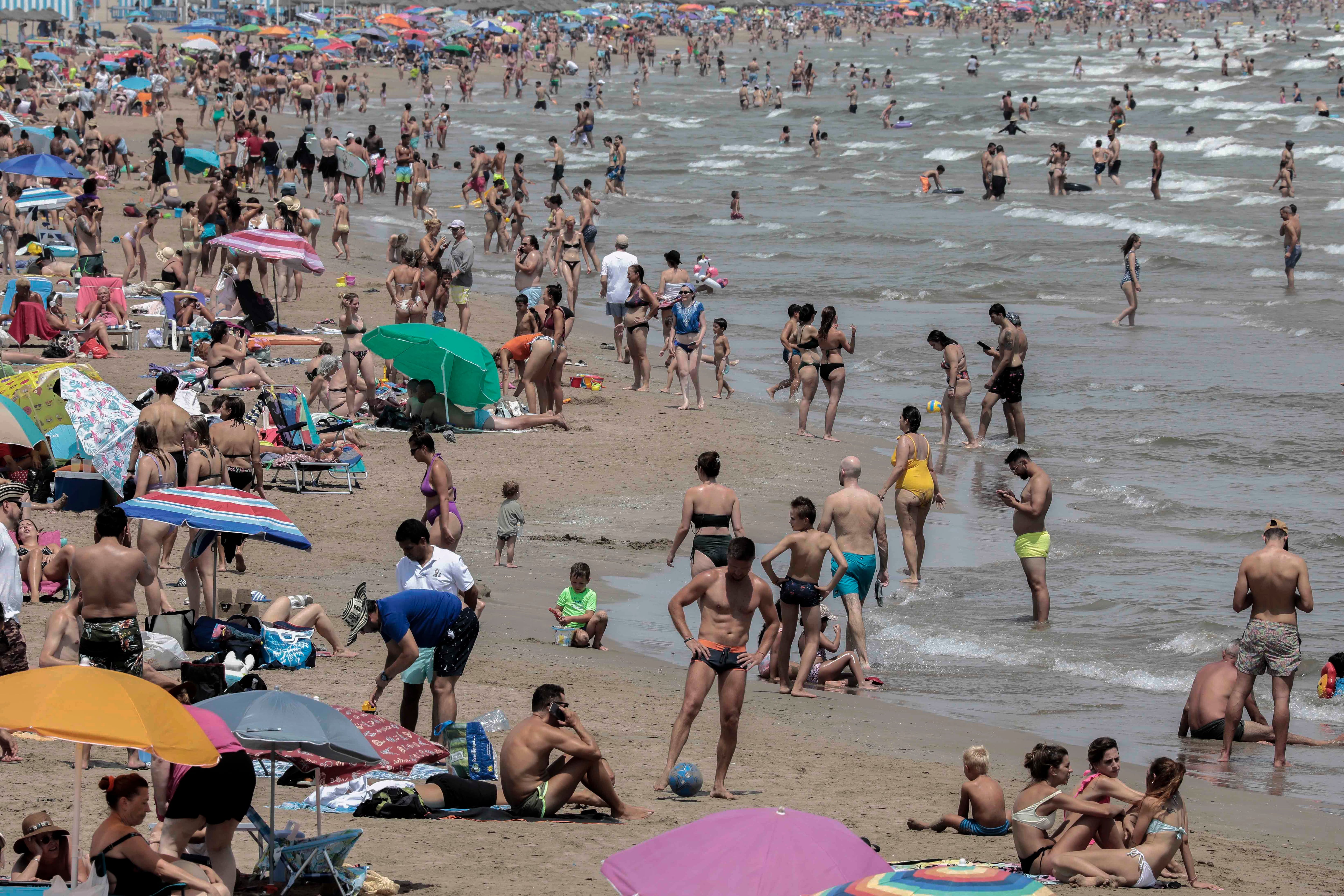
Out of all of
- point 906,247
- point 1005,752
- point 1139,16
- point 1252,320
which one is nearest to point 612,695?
point 1005,752

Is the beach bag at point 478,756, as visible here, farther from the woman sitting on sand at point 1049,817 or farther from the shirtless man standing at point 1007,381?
the shirtless man standing at point 1007,381

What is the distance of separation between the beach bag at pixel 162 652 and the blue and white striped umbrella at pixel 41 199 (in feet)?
44.4

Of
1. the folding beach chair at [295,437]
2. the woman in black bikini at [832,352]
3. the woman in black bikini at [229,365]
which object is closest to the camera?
the folding beach chair at [295,437]

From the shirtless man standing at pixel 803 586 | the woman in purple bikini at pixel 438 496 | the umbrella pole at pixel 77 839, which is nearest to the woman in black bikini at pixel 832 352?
the shirtless man standing at pixel 803 586

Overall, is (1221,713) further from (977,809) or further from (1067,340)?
(1067,340)

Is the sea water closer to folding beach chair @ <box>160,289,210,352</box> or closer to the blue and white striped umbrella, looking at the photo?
folding beach chair @ <box>160,289,210,352</box>

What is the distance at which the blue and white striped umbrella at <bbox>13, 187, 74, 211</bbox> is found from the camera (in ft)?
64.4

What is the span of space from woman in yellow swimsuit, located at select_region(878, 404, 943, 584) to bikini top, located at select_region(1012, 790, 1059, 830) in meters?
4.64

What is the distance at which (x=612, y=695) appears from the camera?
27.6 feet

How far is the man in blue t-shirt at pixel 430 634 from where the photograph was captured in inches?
276

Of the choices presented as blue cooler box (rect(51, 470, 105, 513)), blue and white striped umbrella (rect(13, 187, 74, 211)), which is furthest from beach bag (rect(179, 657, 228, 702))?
blue and white striped umbrella (rect(13, 187, 74, 211))

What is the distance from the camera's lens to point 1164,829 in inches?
234

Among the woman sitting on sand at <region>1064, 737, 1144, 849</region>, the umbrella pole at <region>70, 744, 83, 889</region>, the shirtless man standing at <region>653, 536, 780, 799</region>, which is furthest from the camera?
the shirtless man standing at <region>653, 536, 780, 799</region>

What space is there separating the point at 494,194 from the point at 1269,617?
1900cm
